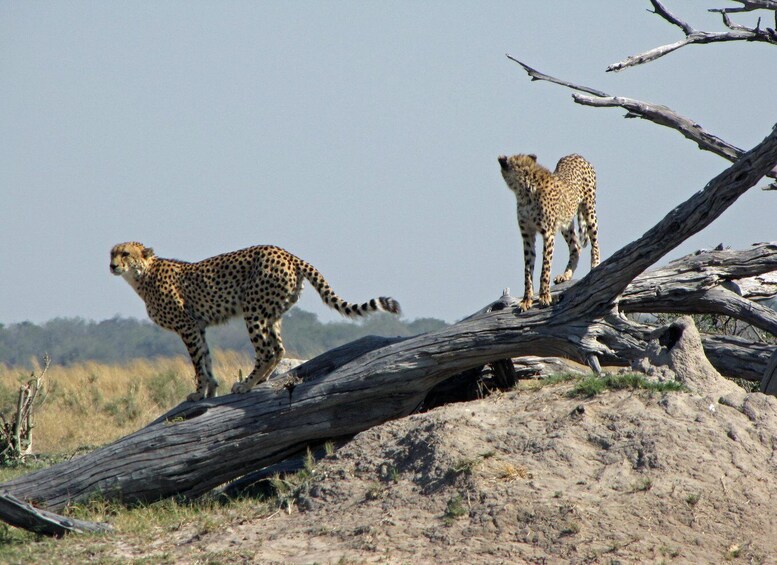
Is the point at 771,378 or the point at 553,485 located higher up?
the point at 771,378

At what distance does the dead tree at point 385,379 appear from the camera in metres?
7.48

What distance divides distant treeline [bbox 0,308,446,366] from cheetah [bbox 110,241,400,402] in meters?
47.7

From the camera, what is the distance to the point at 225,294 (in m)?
9.02

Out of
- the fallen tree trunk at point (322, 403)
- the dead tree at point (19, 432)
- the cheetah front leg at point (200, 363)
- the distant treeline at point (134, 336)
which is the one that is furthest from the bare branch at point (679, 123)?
the distant treeline at point (134, 336)

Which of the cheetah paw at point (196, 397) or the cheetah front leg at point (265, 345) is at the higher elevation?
the cheetah front leg at point (265, 345)

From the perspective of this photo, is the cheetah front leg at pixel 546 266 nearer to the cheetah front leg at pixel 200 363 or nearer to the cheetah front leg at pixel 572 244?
the cheetah front leg at pixel 572 244

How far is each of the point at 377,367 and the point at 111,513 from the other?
7.15 ft

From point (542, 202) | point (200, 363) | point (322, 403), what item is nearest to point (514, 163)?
point (542, 202)

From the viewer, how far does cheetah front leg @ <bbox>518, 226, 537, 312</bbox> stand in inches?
304

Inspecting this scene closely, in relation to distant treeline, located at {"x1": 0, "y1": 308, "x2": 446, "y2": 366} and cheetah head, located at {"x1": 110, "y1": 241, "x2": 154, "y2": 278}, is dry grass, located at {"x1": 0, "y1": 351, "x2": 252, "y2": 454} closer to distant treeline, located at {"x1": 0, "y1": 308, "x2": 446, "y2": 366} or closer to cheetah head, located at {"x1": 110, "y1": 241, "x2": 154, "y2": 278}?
cheetah head, located at {"x1": 110, "y1": 241, "x2": 154, "y2": 278}

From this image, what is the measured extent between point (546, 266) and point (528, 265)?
0.89 ft

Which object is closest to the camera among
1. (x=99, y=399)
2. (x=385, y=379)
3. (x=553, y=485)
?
(x=553, y=485)

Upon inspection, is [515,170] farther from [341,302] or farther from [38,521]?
[38,521]

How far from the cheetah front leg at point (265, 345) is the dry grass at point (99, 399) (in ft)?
13.4
